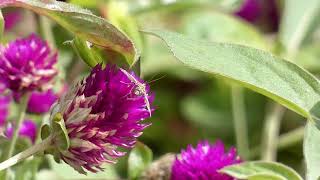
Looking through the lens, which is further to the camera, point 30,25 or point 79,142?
point 30,25

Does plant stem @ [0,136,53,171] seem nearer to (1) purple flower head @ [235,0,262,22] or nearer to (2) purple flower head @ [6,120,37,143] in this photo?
(2) purple flower head @ [6,120,37,143]

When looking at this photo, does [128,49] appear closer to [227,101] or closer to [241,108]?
[241,108]

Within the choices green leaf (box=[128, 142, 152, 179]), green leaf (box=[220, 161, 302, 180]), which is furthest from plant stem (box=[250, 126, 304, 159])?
green leaf (box=[220, 161, 302, 180])

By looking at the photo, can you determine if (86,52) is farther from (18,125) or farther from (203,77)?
(203,77)

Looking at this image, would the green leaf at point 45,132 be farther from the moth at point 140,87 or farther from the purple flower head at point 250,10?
the purple flower head at point 250,10

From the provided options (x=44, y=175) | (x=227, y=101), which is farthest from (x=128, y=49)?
(x=227, y=101)
